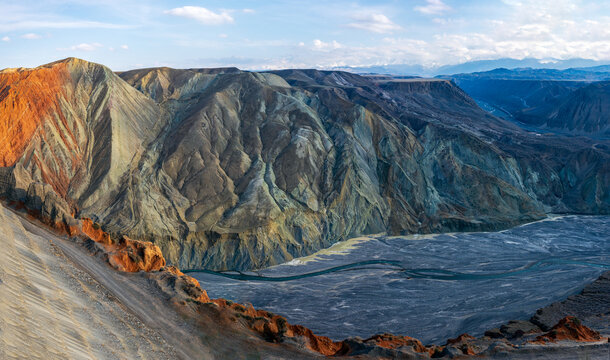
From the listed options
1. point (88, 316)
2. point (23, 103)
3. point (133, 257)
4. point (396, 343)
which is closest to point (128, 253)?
point (133, 257)

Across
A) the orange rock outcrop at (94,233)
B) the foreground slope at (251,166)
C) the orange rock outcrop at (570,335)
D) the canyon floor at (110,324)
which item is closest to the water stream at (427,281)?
the foreground slope at (251,166)

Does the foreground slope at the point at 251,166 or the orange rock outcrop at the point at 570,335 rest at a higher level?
the foreground slope at the point at 251,166

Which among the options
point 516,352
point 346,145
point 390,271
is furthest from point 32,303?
point 346,145

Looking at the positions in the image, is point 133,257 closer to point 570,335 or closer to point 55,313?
point 55,313

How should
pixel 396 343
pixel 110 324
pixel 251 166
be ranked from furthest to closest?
pixel 251 166
pixel 396 343
pixel 110 324

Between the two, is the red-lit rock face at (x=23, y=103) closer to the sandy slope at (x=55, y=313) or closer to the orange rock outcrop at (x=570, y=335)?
the sandy slope at (x=55, y=313)

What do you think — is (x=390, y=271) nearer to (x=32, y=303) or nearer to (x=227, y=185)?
(x=227, y=185)
